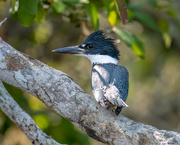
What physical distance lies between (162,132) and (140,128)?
168mm

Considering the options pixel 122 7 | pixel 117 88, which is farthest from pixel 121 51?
pixel 122 7

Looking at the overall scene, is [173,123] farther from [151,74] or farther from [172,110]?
[151,74]

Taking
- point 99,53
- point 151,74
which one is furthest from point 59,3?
point 151,74

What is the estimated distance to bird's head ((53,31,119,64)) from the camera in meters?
4.28

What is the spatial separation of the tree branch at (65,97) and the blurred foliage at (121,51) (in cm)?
81

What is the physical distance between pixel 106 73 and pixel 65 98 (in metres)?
0.73

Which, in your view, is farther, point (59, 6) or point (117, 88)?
point (59, 6)

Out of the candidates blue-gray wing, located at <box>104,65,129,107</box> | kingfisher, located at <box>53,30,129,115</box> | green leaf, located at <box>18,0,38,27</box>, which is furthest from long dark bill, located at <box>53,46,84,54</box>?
green leaf, located at <box>18,0,38,27</box>

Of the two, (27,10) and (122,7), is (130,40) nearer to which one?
(27,10)

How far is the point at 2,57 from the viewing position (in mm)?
3256

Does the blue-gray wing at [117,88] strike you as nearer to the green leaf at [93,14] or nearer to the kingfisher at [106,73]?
the kingfisher at [106,73]

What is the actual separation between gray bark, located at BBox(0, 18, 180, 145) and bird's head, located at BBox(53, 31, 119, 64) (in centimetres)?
101

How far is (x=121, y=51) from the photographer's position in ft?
22.2

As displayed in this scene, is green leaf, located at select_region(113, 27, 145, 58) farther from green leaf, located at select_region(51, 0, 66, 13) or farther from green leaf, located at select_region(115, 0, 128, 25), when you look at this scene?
green leaf, located at select_region(115, 0, 128, 25)
